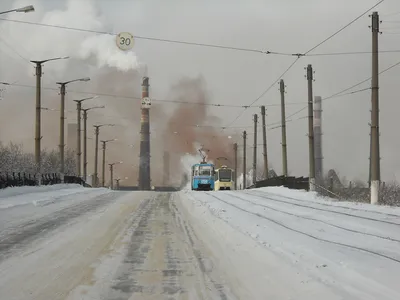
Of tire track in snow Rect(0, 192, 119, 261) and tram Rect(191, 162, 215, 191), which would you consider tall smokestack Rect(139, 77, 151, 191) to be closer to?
tram Rect(191, 162, 215, 191)

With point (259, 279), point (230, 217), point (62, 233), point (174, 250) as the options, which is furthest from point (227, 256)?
point (230, 217)

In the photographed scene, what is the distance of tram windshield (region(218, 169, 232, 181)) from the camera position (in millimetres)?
66625

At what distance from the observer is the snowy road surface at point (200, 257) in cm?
754

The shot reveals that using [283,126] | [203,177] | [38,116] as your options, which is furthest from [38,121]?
[203,177]

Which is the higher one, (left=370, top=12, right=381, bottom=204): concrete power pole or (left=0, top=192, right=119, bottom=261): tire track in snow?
(left=370, top=12, right=381, bottom=204): concrete power pole

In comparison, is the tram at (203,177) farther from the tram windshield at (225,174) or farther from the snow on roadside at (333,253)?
the snow on roadside at (333,253)

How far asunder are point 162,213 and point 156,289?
13295 millimetres

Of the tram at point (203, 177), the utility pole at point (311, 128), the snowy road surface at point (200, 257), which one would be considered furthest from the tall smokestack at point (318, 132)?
the snowy road surface at point (200, 257)

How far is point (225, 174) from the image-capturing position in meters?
67.0

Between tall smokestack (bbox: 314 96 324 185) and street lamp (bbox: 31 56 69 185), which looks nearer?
street lamp (bbox: 31 56 69 185)

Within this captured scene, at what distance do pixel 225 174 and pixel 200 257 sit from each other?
56618 mm

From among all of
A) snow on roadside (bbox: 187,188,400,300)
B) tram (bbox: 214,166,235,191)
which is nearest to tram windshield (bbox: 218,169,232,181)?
tram (bbox: 214,166,235,191)

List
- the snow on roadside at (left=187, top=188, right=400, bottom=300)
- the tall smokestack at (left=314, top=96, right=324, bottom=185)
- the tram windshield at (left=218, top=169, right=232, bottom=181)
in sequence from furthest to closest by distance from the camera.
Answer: the tall smokestack at (left=314, top=96, right=324, bottom=185) < the tram windshield at (left=218, top=169, right=232, bottom=181) < the snow on roadside at (left=187, top=188, right=400, bottom=300)

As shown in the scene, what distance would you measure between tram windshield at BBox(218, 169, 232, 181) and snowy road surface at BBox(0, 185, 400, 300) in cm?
4823
